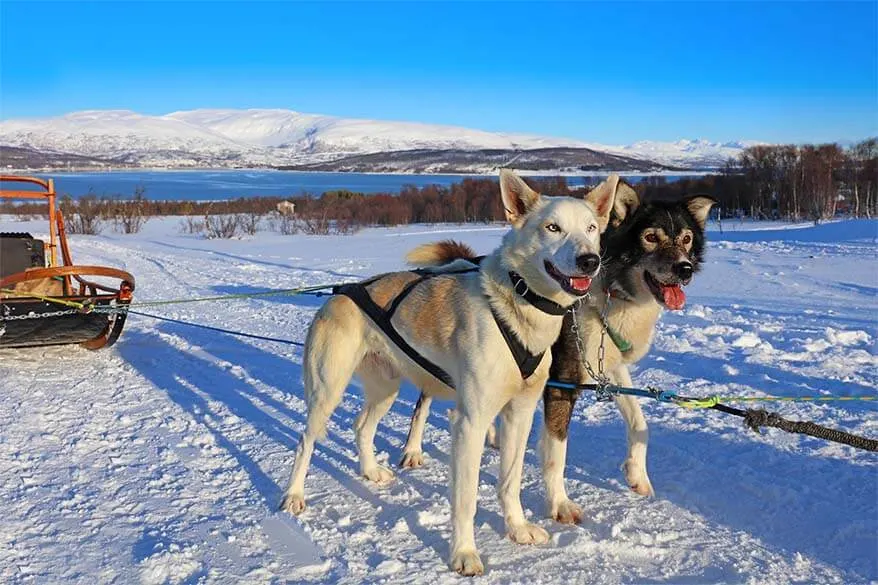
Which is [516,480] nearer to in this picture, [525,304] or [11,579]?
[525,304]

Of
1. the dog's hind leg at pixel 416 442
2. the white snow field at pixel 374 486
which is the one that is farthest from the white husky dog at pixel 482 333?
the dog's hind leg at pixel 416 442

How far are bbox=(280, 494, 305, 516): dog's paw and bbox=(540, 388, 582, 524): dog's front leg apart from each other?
1.30 metres

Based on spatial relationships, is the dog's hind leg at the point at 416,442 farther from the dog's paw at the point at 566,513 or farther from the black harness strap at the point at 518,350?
the black harness strap at the point at 518,350

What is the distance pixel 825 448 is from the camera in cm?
446

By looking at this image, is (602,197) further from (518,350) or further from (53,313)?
(53,313)

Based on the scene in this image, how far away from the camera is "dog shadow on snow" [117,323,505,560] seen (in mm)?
3931

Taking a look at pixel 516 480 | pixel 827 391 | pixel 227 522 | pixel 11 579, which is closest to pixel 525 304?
pixel 516 480

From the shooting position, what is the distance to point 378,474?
420 cm

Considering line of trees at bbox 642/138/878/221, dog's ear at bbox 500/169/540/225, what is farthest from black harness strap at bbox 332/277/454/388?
line of trees at bbox 642/138/878/221

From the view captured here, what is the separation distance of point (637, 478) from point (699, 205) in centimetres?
159

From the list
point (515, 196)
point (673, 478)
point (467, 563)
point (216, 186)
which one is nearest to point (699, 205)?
point (515, 196)

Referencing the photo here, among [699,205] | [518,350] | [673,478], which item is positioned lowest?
[673,478]

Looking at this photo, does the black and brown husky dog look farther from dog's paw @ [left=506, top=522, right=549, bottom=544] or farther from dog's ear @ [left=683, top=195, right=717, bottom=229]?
dog's paw @ [left=506, top=522, right=549, bottom=544]

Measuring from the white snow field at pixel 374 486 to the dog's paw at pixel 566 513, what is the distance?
73 millimetres
